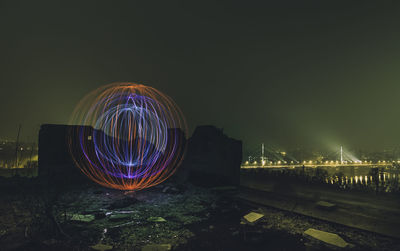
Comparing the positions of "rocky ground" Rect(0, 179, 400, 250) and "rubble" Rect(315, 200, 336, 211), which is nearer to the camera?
"rocky ground" Rect(0, 179, 400, 250)

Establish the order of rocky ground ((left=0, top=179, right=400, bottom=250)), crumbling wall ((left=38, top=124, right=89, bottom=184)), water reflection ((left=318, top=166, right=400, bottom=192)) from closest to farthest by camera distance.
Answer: rocky ground ((left=0, top=179, right=400, bottom=250)), water reflection ((left=318, top=166, right=400, bottom=192)), crumbling wall ((left=38, top=124, right=89, bottom=184))

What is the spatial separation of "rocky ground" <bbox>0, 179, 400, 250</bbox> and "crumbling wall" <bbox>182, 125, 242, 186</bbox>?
259cm

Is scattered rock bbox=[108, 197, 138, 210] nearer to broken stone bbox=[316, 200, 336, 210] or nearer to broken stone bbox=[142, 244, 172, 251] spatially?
broken stone bbox=[142, 244, 172, 251]

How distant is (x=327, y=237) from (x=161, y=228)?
3.66 m

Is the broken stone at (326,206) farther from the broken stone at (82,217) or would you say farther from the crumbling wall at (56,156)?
the crumbling wall at (56,156)

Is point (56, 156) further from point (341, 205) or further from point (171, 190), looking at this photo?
point (341, 205)

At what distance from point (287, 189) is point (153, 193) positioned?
5.63m

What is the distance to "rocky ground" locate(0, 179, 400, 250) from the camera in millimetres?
4254

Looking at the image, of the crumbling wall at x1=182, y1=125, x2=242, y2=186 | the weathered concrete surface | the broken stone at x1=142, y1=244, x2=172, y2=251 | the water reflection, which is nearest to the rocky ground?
the broken stone at x1=142, y1=244, x2=172, y2=251

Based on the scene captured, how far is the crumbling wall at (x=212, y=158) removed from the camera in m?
10.3

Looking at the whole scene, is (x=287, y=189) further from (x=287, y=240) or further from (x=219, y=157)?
(x=287, y=240)

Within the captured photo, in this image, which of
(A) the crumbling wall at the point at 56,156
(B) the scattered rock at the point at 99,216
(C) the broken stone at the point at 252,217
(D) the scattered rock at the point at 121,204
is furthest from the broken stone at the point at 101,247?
(A) the crumbling wall at the point at 56,156

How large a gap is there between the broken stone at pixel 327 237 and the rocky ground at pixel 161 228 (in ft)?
0.30

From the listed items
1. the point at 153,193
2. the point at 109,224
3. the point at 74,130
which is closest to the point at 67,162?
the point at 74,130
